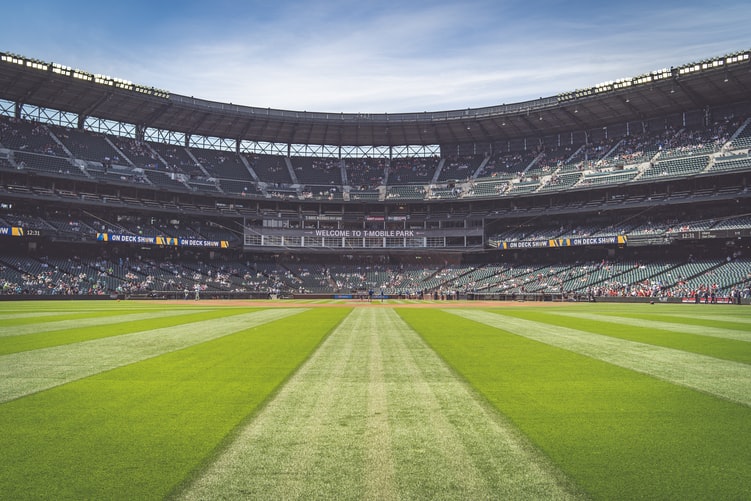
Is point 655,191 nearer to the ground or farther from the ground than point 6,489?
farther from the ground

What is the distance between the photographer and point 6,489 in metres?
4.34

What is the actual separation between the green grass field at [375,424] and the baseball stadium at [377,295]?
5 centimetres

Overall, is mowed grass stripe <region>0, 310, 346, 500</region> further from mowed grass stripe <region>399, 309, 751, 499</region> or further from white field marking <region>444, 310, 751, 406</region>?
white field marking <region>444, 310, 751, 406</region>

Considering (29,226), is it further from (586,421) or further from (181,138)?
(586,421)

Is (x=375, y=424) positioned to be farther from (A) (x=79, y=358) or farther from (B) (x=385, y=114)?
(B) (x=385, y=114)

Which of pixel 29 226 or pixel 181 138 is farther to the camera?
pixel 181 138

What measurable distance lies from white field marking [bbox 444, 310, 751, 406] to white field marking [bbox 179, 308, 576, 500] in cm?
424

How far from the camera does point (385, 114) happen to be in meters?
79.4

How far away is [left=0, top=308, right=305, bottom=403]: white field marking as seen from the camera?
884 cm

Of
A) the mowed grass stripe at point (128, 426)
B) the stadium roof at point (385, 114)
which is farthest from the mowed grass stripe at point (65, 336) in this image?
the stadium roof at point (385, 114)

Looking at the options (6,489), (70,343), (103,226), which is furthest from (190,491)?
(103,226)

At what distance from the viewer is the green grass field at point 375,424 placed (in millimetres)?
4469

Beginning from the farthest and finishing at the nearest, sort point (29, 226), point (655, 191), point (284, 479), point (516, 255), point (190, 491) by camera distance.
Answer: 1. point (516, 255)
2. point (655, 191)
3. point (29, 226)
4. point (284, 479)
5. point (190, 491)

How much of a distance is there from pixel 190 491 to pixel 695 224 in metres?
67.2
